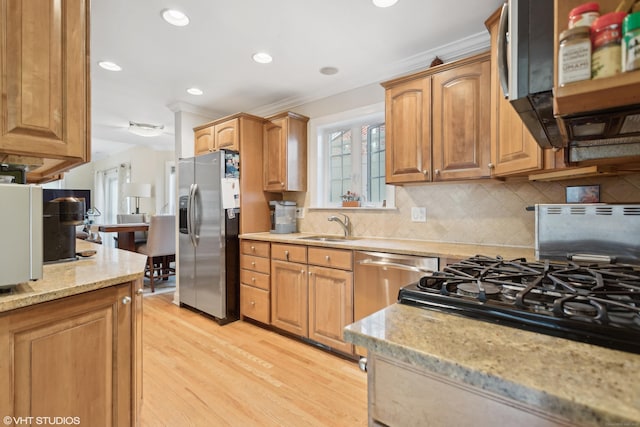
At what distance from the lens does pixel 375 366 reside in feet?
2.22

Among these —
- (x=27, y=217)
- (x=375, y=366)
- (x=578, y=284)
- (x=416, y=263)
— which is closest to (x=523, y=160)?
(x=416, y=263)

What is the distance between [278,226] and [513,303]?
2747 mm

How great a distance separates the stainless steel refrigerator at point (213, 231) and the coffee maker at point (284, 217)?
40 cm

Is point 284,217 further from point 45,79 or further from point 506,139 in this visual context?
Result: point 45,79

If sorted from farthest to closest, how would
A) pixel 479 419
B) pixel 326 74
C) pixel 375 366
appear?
pixel 326 74 < pixel 375 366 < pixel 479 419

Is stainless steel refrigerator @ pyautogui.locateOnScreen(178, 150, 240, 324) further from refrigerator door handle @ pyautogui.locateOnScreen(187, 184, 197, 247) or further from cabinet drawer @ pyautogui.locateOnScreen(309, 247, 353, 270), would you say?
cabinet drawer @ pyautogui.locateOnScreen(309, 247, 353, 270)

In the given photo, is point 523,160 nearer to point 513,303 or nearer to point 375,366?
point 513,303

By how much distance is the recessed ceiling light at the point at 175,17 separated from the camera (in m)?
2.00

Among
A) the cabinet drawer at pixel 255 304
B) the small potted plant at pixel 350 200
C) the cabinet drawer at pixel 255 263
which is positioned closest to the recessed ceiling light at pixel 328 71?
the small potted plant at pixel 350 200

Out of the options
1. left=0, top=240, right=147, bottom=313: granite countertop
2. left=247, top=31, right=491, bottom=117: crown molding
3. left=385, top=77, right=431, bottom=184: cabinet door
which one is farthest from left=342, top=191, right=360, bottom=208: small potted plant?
left=0, top=240, right=147, bottom=313: granite countertop

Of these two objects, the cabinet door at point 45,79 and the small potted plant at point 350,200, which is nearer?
the cabinet door at point 45,79

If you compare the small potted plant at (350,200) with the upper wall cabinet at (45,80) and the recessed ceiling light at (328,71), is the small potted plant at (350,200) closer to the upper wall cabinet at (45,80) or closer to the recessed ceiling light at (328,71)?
the recessed ceiling light at (328,71)

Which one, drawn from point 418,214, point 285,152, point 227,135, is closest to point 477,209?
point 418,214

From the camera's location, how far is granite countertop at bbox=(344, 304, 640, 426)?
0.42m
